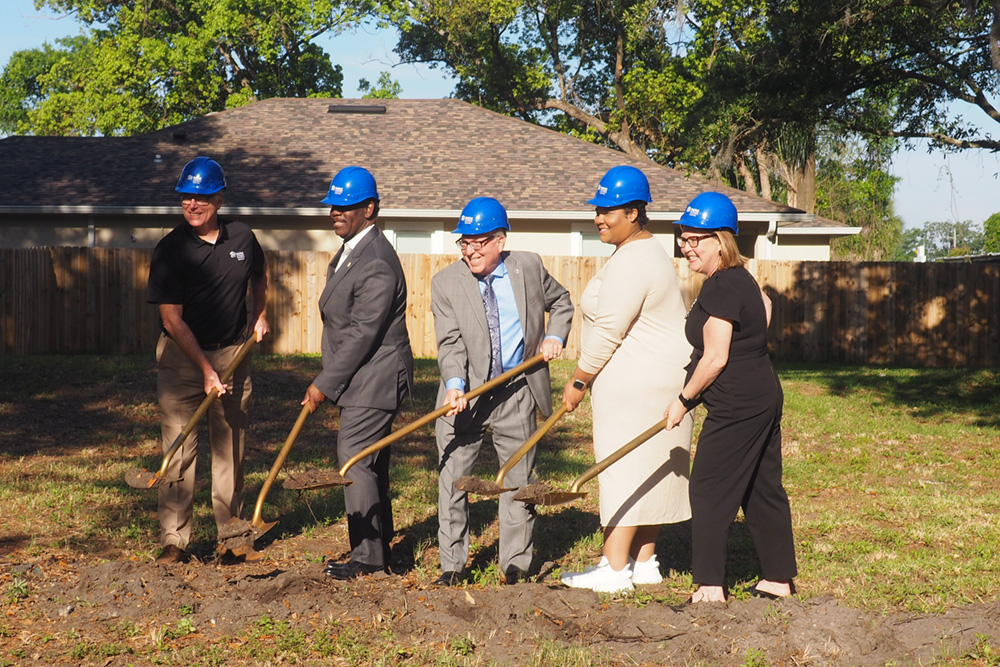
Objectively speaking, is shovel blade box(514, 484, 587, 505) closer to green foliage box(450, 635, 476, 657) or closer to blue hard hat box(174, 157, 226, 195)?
green foliage box(450, 635, 476, 657)

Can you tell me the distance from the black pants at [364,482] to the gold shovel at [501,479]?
0.56 m

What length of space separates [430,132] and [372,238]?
19726mm

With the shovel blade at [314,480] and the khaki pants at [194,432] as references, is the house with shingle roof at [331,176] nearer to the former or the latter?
the khaki pants at [194,432]

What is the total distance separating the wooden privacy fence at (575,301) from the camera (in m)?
17.7

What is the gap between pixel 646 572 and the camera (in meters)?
5.85

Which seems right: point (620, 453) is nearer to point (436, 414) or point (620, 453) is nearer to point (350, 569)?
point (436, 414)

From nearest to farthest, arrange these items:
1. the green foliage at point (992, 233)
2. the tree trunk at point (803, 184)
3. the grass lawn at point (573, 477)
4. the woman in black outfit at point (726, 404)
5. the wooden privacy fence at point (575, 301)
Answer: the woman in black outfit at point (726, 404)
the grass lawn at point (573, 477)
the wooden privacy fence at point (575, 301)
the tree trunk at point (803, 184)
the green foliage at point (992, 233)

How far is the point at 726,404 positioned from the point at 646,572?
126cm

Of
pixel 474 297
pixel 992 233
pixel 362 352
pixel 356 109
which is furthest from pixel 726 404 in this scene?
pixel 992 233

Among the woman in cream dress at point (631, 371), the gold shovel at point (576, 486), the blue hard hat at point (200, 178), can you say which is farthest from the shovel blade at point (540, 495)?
the blue hard hat at point (200, 178)

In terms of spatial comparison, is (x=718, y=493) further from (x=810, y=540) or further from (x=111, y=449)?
(x=111, y=449)

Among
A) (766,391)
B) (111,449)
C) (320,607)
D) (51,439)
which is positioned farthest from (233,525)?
(51,439)

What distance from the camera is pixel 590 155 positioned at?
78.9ft

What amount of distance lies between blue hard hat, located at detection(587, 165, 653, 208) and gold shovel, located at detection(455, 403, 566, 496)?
3.54 feet
